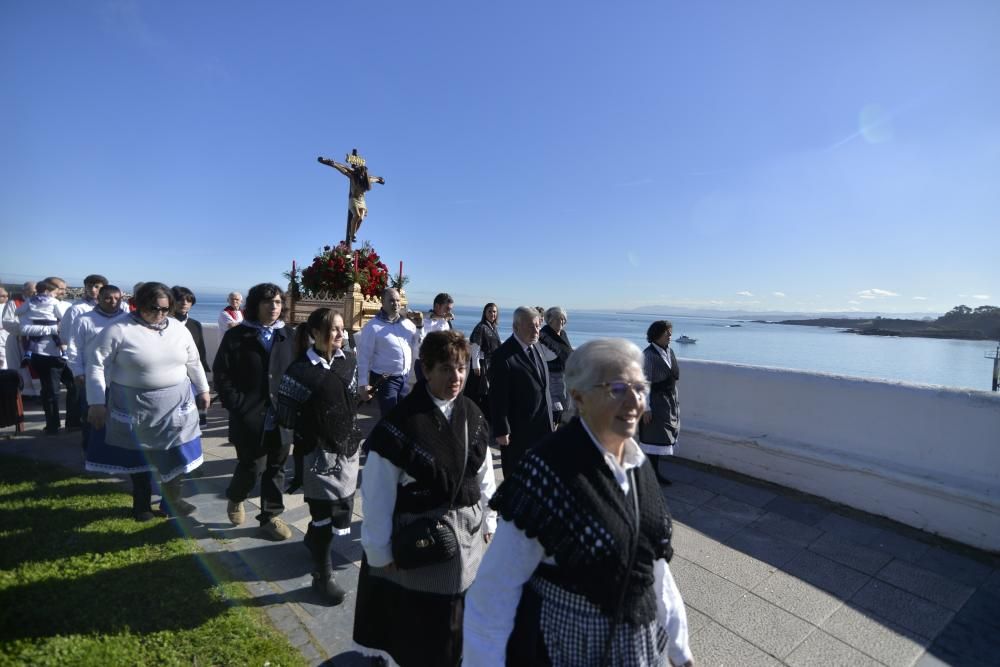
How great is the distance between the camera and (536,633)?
1396 mm

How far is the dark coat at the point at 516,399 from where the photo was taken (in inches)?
151

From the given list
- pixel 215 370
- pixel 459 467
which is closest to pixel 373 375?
pixel 215 370

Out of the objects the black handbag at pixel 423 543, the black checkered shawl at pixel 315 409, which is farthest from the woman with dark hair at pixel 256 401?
the black handbag at pixel 423 543

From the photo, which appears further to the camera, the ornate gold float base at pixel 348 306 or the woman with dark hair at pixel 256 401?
the ornate gold float base at pixel 348 306

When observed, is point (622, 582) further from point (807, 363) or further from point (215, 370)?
point (807, 363)

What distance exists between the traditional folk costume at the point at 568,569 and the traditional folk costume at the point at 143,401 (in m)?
3.48

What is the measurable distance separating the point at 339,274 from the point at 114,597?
5.19 metres

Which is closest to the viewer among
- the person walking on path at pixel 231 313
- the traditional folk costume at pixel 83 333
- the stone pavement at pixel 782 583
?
the stone pavement at pixel 782 583

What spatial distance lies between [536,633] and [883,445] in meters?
4.49

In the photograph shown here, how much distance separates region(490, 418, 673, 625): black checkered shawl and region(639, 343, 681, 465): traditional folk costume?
142 inches

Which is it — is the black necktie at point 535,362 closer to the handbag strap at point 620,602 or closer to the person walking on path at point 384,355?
the person walking on path at point 384,355

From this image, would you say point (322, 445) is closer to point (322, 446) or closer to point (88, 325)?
point (322, 446)

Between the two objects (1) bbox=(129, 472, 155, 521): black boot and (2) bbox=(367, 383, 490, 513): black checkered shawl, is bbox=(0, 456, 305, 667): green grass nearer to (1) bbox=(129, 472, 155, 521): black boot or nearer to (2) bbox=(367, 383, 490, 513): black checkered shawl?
(1) bbox=(129, 472, 155, 521): black boot

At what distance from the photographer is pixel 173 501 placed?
409 centimetres
